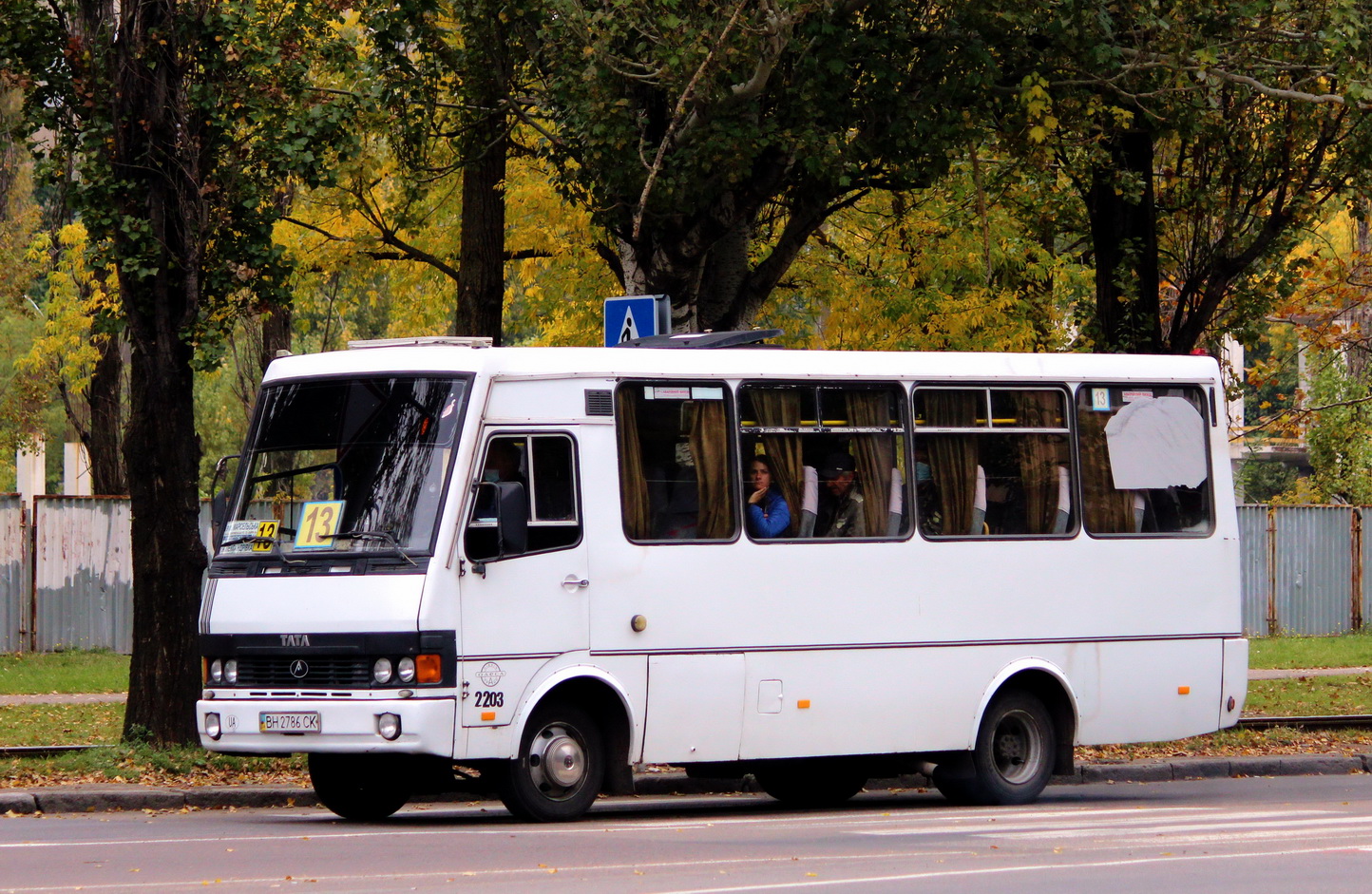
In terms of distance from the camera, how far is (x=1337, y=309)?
2800 cm

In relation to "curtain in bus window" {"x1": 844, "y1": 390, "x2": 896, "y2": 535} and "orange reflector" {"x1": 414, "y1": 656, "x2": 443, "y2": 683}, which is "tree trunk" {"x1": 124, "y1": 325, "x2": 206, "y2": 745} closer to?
"orange reflector" {"x1": 414, "y1": 656, "x2": 443, "y2": 683}

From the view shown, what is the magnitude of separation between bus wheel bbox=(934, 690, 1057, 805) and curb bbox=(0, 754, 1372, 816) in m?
2.08

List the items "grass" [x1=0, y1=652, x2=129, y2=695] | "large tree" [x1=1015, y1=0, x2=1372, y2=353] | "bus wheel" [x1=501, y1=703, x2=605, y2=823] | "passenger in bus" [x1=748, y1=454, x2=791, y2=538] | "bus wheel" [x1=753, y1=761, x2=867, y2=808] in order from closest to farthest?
"bus wheel" [x1=501, y1=703, x2=605, y2=823] < "passenger in bus" [x1=748, y1=454, x2=791, y2=538] < "bus wheel" [x1=753, y1=761, x2=867, y2=808] < "large tree" [x1=1015, y1=0, x2=1372, y2=353] < "grass" [x1=0, y1=652, x2=129, y2=695]

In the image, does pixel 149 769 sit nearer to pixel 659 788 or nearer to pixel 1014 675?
pixel 659 788

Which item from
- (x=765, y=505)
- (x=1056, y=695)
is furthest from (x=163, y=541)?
(x=1056, y=695)

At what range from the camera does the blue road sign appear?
15797 millimetres

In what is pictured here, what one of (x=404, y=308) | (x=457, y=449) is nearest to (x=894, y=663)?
(x=457, y=449)

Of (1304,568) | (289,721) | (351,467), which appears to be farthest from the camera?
(1304,568)

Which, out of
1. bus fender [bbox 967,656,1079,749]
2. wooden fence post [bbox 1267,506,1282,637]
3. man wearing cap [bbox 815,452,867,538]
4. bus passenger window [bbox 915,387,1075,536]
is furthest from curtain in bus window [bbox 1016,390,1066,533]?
wooden fence post [bbox 1267,506,1282,637]

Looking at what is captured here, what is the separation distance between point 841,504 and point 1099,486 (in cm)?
228

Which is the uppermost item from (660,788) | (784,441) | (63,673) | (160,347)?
(160,347)

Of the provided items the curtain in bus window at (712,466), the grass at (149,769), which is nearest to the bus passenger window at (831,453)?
the curtain in bus window at (712,466)

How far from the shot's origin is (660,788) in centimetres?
1541

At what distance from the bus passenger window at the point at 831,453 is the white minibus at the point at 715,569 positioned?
0.02 m
